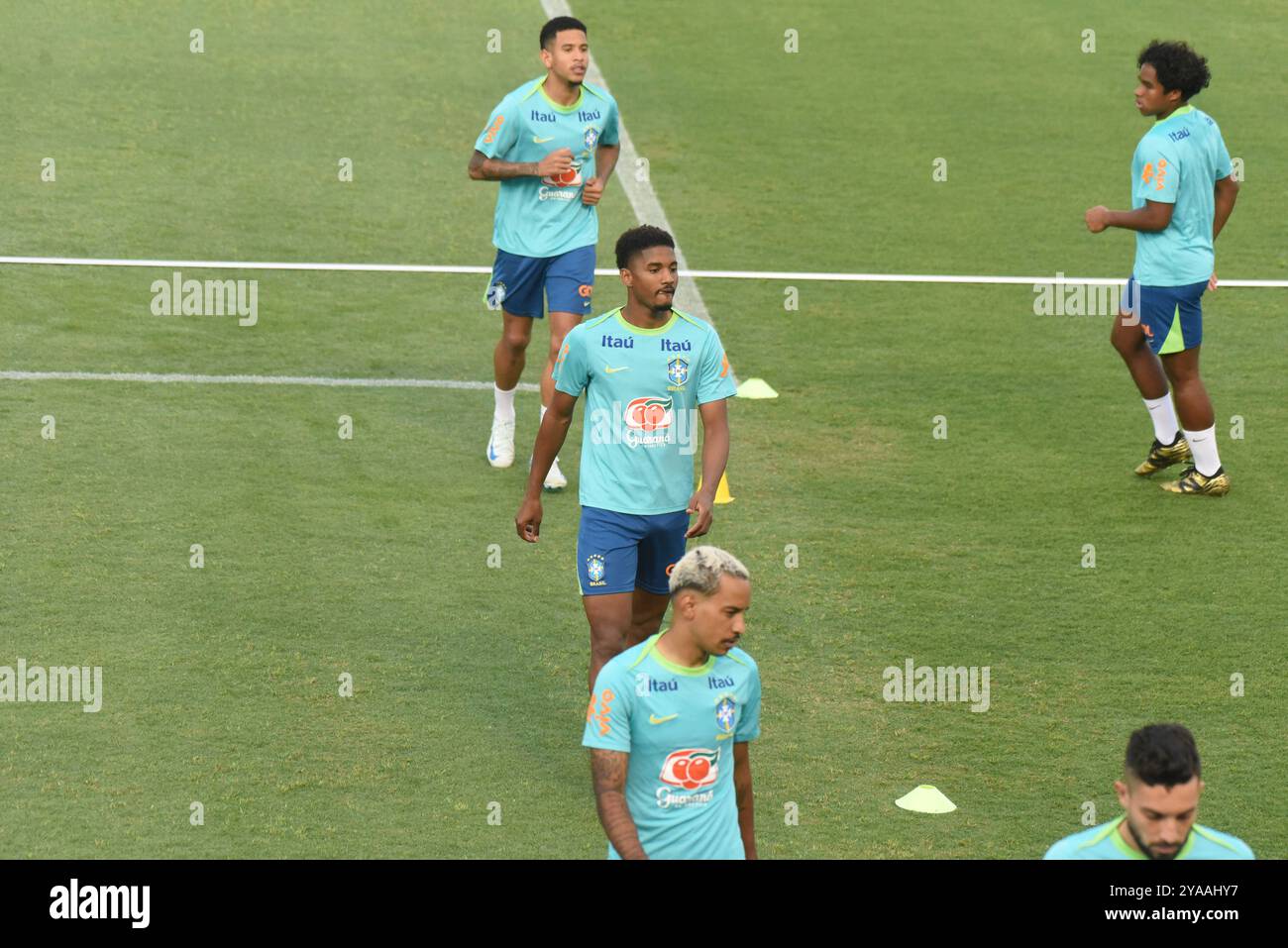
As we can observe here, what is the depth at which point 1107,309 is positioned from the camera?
14.9 meters

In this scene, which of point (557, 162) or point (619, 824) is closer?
point (619, 824)

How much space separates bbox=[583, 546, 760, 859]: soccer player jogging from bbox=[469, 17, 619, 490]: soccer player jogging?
4.67 metres

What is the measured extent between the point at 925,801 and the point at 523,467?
14.6 feet

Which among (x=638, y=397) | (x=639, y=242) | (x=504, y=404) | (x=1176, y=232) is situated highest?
(x=1176, y=232)

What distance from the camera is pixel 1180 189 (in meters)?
11.0

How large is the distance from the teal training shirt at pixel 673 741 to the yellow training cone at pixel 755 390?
704 centimetres

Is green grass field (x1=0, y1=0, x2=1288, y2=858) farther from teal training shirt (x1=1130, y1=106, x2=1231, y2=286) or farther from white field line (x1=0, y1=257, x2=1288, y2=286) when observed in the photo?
teal training shirt (x1=1130, y1=106, x2=1231, y2=286)

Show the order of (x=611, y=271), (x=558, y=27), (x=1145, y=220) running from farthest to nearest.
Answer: (x=611, y=271) → (x=1145, y=220) → (x=558, y=27)

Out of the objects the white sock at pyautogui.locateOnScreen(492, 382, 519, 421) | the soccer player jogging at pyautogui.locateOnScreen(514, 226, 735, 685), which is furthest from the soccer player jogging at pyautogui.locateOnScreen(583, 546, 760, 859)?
the white sock at pyautogui.locateOnScreen(492, 382, 519, 421)

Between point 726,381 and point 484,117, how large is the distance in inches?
461

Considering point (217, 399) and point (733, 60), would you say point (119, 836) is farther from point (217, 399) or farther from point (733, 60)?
point (733, 60)

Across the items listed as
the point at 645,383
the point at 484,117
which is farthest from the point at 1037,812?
the point at 484,117

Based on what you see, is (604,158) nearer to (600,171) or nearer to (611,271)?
(600,171)

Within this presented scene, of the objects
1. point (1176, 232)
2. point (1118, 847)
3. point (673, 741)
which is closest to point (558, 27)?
point (1176, 232)
